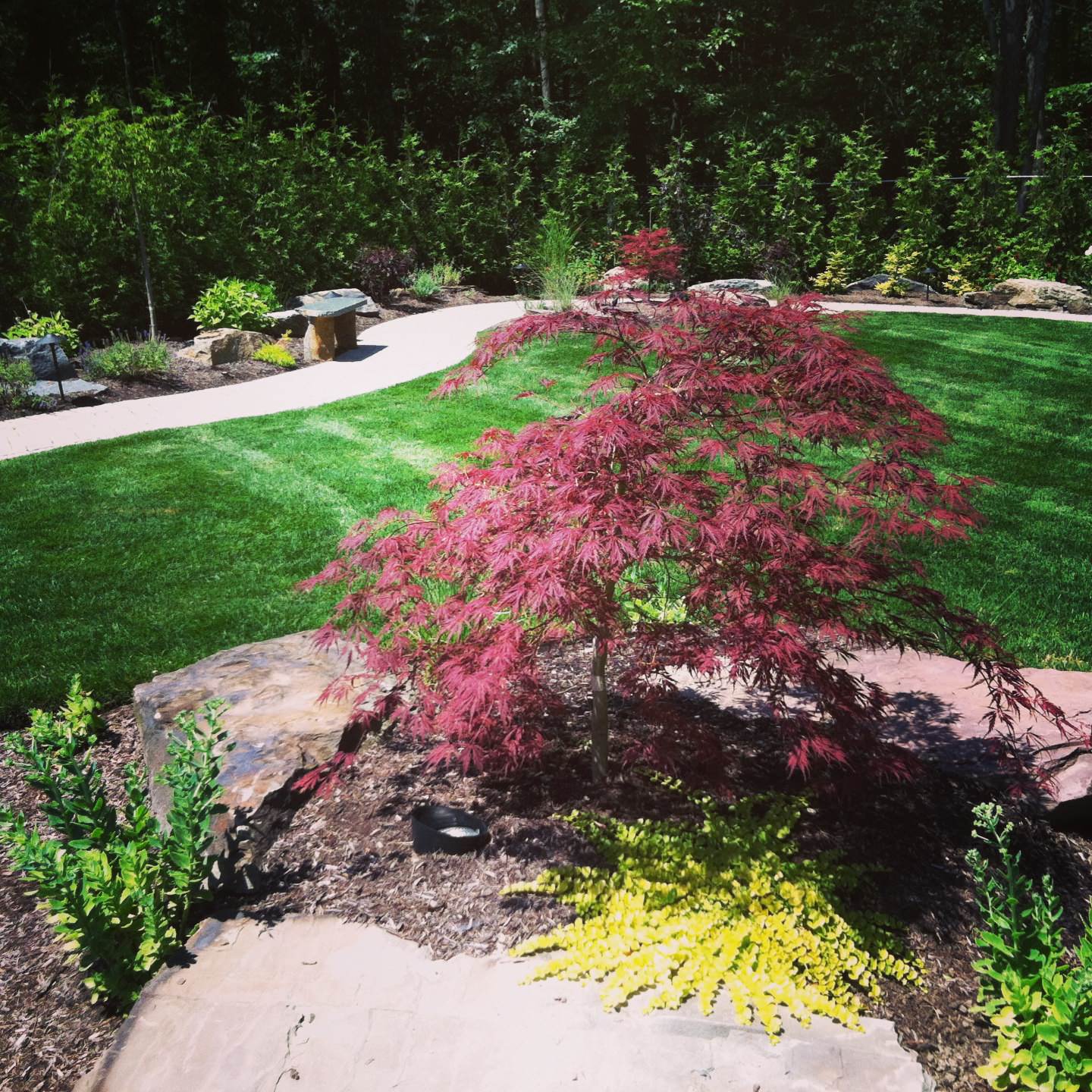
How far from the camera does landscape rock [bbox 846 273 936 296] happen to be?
12.3 m

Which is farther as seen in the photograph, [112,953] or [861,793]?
[861,793]

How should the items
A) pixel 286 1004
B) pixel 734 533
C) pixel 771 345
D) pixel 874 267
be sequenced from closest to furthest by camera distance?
pixel 286 1004, pixel 734 533, pixel 771 345, pixel 874 267

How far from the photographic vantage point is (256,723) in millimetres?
3174

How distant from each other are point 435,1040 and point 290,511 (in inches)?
162

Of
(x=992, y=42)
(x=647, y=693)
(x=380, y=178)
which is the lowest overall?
(x=647, y=693)

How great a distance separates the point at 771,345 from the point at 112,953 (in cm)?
238

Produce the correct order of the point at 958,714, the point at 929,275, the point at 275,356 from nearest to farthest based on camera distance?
the point at 958,714, the point at 275,356, the point at 929,275

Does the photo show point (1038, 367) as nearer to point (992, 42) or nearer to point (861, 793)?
point (861, 793)

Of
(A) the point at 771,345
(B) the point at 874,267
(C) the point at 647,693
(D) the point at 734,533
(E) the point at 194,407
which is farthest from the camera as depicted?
(B) the point at 874,267

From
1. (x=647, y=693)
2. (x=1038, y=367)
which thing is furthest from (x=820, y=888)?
(x=1038, y=367)

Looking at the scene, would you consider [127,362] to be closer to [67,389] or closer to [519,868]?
[67,389]

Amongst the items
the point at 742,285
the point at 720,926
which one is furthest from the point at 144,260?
the point at 720,926

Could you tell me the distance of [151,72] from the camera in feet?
60.2

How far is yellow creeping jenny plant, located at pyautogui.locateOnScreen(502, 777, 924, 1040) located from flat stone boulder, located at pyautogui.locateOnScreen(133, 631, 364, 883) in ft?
2.66
